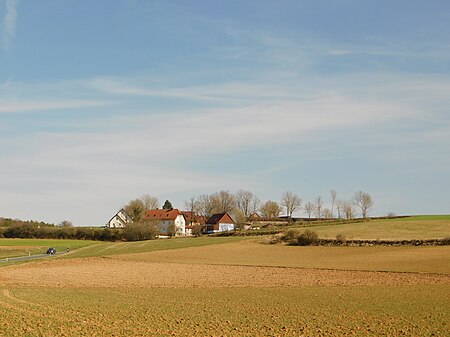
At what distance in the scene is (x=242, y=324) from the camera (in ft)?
72.5

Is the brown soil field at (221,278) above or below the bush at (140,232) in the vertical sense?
below

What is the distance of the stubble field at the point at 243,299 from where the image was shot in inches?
822

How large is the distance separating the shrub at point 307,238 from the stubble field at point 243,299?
2270 cm

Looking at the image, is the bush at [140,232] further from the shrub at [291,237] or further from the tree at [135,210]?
the shrub at [291,237]

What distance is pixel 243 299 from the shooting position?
1235 inches

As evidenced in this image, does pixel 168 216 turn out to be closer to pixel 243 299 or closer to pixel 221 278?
pixel 221 278

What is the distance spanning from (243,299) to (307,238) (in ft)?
188

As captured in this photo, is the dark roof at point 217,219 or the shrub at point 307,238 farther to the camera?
the dark roof at point 217,219

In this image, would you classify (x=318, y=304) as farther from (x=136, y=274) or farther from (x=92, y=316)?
(x=136, y=274)

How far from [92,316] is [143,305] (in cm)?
485

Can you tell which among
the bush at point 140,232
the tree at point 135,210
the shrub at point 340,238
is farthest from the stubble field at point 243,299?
the tree at point 135,210

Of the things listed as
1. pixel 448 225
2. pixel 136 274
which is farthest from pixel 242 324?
pixel 448 225

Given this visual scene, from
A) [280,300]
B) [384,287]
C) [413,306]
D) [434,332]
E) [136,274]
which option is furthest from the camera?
[136,274]

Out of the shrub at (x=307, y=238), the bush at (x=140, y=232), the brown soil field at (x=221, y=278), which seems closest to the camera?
the brown soil field at (x=221, y=278)
